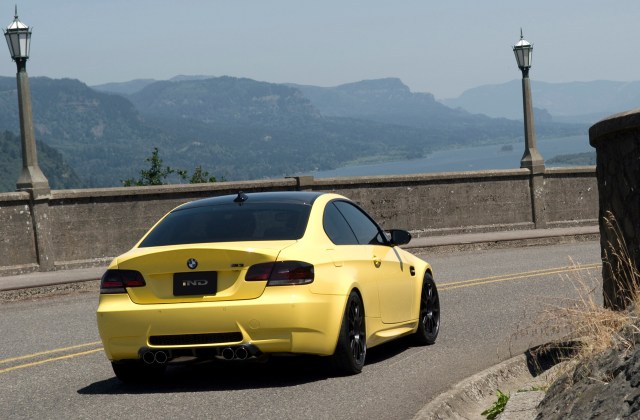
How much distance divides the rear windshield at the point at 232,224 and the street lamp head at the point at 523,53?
875 inches

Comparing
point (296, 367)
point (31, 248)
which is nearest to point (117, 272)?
point (296, 367)

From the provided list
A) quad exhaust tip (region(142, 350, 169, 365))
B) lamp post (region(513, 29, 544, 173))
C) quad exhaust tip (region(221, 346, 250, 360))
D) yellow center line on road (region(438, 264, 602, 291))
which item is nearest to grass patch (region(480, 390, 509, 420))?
quad exhaust tip (region(221, 346, 250, 360))

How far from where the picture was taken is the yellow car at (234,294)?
27.2 feet

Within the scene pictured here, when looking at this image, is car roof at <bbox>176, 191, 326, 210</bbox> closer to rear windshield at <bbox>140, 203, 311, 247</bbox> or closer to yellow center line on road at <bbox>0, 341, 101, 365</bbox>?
rear windshield at <bbox>140, 203, 311, 247</bbox>

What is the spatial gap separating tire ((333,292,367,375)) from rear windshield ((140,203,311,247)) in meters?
0.67

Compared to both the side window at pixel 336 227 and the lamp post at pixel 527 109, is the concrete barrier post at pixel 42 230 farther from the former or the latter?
the side window at pixel 336 227

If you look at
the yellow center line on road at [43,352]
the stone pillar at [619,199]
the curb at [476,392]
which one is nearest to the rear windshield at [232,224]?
the curb at [476,392]

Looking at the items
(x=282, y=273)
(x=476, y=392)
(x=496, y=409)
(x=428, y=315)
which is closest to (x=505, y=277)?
(x=428, y=315)

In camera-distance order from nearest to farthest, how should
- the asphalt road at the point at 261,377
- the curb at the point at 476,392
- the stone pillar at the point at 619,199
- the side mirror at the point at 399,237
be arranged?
the curb at the point at 476,392 < the asphalt road at the point at 261,377 < the stone pillar at the point at 619,199 < the side mirror at the point at 399,237

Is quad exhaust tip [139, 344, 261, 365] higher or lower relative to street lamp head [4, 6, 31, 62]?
lower

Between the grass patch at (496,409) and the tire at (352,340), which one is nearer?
the grass patch at (496,409)

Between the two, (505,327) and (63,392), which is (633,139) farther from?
(63,392)

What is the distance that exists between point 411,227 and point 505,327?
53.2 ft

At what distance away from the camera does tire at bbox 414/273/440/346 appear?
35.1ft
